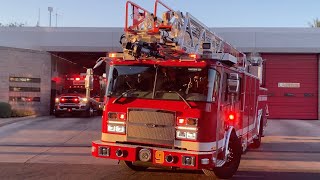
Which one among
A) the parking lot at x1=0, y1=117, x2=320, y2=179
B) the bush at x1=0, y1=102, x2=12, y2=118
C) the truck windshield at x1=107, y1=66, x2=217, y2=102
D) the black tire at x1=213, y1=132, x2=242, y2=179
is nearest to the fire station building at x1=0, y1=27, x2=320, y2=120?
the bush at x1=0, y1=102, x2=12, y2=118

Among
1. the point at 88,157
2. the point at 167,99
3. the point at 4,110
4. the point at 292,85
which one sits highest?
the point at 292,85

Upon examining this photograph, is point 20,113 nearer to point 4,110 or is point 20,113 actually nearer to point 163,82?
point 4,110

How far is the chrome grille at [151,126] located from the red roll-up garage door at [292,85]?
56.0 feet

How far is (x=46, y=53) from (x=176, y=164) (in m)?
18.4

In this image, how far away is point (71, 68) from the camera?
104ft

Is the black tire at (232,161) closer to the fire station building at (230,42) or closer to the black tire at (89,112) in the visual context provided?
the fire station building at (230,42)

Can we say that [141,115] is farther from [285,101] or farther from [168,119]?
[285,101]

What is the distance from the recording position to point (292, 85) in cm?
2406

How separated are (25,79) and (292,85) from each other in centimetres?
1350

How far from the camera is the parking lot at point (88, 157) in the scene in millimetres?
9196

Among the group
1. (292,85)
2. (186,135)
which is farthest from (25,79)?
(186,135)

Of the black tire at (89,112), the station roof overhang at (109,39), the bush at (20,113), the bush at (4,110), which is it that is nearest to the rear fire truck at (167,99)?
the bush at (4,110)

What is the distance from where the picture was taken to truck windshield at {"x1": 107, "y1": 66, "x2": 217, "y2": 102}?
7836 millimetres

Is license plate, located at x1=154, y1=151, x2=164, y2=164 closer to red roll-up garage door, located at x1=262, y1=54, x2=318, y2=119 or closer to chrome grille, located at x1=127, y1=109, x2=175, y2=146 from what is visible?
chrome grille, located at x1=127, y1=109, x2=175, y2=146
